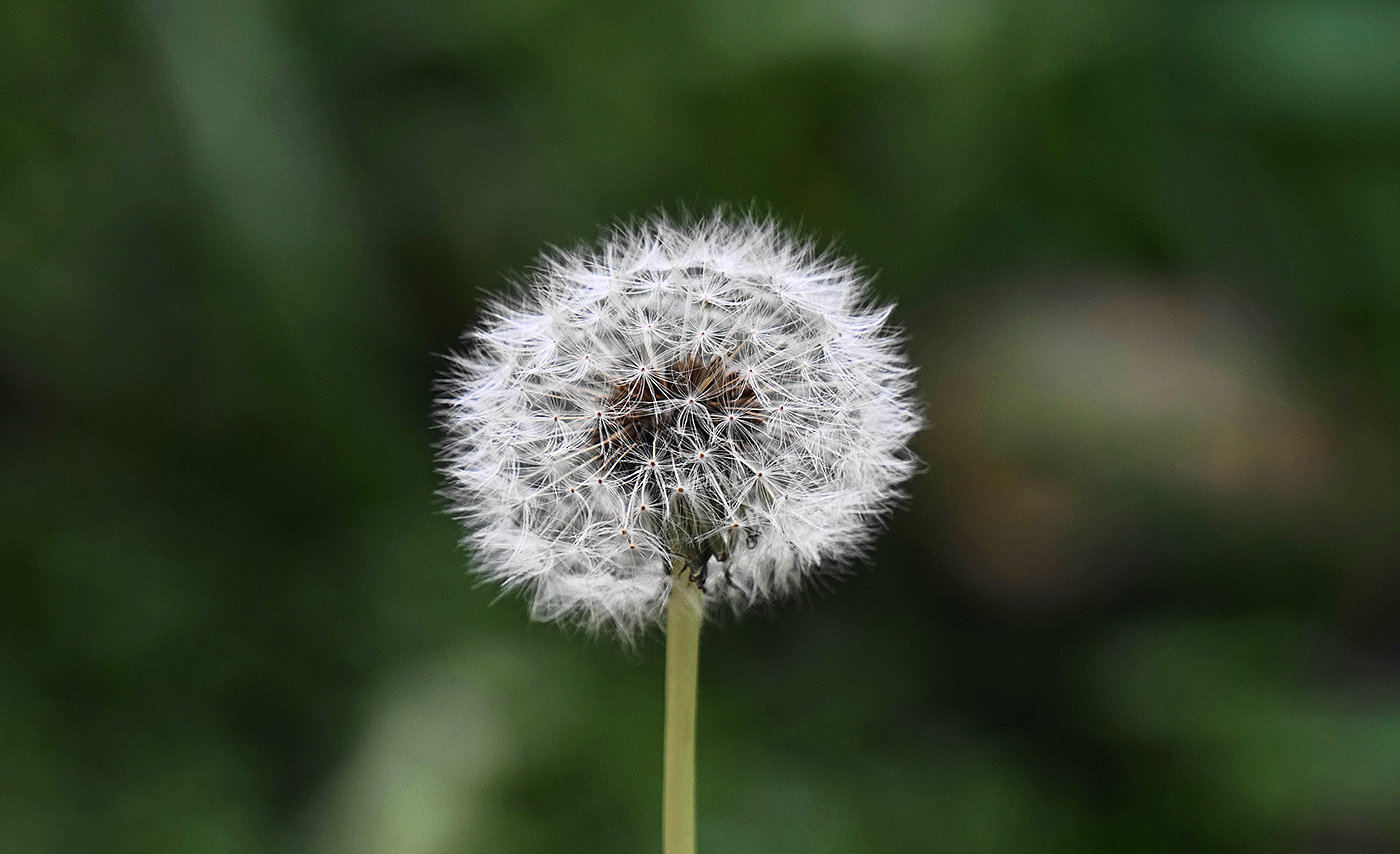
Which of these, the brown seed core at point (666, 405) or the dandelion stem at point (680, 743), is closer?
the dandelion stem at point (680, 743)

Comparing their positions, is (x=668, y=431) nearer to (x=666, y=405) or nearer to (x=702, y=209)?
(x=666, y=405)

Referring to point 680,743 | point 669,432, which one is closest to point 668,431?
point 669,432

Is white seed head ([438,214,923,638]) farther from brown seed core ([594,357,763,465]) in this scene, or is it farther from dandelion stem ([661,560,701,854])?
dandelion stem ([661,560,701,854])

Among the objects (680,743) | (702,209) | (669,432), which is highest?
(702,209)

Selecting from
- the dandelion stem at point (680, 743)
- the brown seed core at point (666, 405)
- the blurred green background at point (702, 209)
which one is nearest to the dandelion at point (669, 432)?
the brown seed core at point (666, 405)

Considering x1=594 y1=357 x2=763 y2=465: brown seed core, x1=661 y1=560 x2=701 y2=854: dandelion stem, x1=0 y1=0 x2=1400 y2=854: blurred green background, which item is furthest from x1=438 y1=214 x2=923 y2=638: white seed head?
x1=0 y1=0 x2=1400 y2=854: blurred green background

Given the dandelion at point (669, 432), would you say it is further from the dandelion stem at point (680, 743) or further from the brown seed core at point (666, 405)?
the dandelion stem at point (680, 743)
